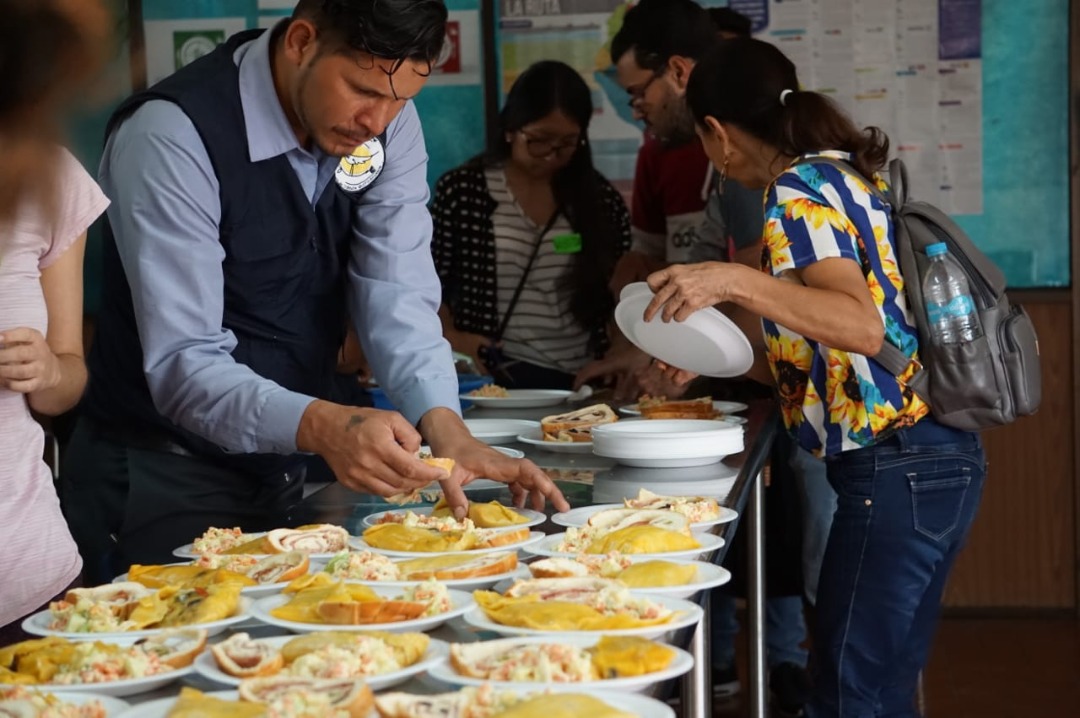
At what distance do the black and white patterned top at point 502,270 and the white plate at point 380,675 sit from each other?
3.00 metres

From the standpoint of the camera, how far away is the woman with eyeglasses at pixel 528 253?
407 centimetres

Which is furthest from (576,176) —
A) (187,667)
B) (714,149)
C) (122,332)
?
(187,667)

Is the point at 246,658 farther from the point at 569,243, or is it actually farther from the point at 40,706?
the point at 569,243

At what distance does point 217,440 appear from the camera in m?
1.90

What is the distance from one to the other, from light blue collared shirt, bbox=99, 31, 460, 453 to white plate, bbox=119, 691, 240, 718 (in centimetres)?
81

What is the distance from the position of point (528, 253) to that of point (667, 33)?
2.73 ft

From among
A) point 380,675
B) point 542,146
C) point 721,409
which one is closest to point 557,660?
point 380,675

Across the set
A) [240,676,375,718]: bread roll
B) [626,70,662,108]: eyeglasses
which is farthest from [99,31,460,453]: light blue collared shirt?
[626,70,662,108]: eyeglasses

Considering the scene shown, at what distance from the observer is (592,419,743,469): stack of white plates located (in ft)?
7.54

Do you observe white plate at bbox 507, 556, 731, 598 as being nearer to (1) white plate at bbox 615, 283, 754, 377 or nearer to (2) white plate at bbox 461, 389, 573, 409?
(1) white plate at bbox 615, 283, 754, 377

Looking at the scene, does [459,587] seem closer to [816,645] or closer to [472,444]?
[472,444]

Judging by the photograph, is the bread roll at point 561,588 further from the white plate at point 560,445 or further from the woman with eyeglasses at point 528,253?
the woman with eyeglasses at point 528,253

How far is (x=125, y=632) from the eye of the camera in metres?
1.21

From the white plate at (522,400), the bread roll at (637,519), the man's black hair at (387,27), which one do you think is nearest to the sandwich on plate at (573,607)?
the bread roll at (637,519)
